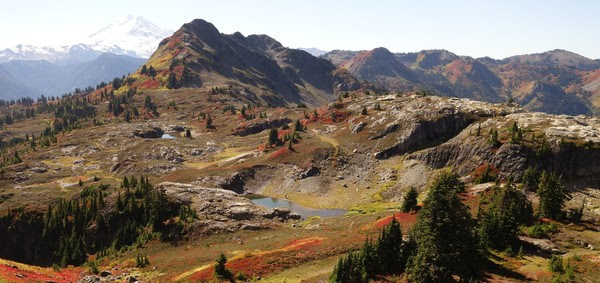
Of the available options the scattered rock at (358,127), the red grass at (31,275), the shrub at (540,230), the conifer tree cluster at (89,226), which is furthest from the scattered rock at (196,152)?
the shrub at (540,230)

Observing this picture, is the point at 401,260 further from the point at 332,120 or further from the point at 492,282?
the point at 332,120

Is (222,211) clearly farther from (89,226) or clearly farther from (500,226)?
(500,226)

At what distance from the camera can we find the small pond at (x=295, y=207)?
105m

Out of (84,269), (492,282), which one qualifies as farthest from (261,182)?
(492,282)

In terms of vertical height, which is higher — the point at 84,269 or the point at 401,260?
the point at 401,260

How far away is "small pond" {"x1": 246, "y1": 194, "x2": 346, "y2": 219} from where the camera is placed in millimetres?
104938

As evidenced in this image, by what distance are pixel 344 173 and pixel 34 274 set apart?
90524 millimetres

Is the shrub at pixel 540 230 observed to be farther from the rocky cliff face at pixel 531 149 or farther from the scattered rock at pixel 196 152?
the scattered rock at pixel 196 152


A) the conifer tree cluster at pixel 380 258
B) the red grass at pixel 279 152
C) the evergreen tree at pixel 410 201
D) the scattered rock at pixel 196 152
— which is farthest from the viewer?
the scattered rock at pixel 196 152

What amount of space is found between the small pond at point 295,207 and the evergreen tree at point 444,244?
54.3 meters

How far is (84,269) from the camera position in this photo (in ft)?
248

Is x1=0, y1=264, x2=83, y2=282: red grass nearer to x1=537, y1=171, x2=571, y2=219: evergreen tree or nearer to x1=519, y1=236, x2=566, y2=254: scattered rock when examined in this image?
x1=519, y1=236, x2=566, y2=254: scattered rock

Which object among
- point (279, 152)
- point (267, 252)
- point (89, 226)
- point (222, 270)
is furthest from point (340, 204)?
point (89, 226)

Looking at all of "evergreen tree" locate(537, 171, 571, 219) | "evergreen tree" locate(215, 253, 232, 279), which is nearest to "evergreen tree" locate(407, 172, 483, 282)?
"evergreen tree" locate(537, 171, 571, 219)
